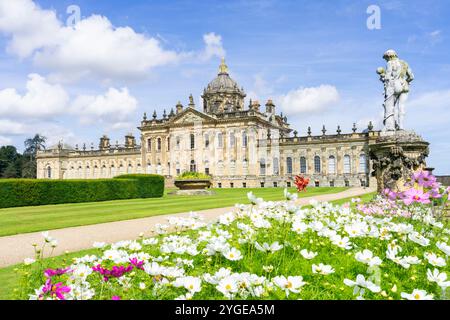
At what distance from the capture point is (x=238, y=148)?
2301 inches

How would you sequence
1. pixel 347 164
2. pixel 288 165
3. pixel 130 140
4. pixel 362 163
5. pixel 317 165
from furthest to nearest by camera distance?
pixel 130 140, pixel 288 165, pixel 317 165, pixel 347 164, pixel 362 163

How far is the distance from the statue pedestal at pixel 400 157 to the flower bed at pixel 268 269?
5.82m

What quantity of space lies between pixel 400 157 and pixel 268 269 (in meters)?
10.0

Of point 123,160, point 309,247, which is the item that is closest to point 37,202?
point 309,247

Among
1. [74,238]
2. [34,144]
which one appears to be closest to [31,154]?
[34,144]

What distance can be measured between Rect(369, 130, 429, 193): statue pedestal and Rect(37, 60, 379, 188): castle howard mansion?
3679cm

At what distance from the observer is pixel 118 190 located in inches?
1222

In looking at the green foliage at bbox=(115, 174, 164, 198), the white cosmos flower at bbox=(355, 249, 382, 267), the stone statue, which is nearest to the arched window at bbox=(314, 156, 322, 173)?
the green foliage at bbox=(115, 174, 164, 198)

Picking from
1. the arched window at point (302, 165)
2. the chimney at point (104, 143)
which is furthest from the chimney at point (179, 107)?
the arched window at point (302, 165)

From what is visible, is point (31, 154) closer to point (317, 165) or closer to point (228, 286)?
point (317, 165)

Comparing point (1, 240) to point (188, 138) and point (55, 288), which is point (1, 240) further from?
point (188, 138)

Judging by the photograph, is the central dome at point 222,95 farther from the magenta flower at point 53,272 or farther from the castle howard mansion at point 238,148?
the magenta flower at point 53,272

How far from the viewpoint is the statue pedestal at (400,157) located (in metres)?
12.1

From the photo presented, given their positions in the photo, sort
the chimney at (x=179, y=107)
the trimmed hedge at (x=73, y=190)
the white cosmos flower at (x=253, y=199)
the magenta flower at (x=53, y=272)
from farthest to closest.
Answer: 1. the chimney at (x=179, y=107)
2. the trimmed hedge at (x=73, y=190)
3. the white cosmos flower at (x=253, y=199)
4. the magenta flower at (x=53, y=272)
